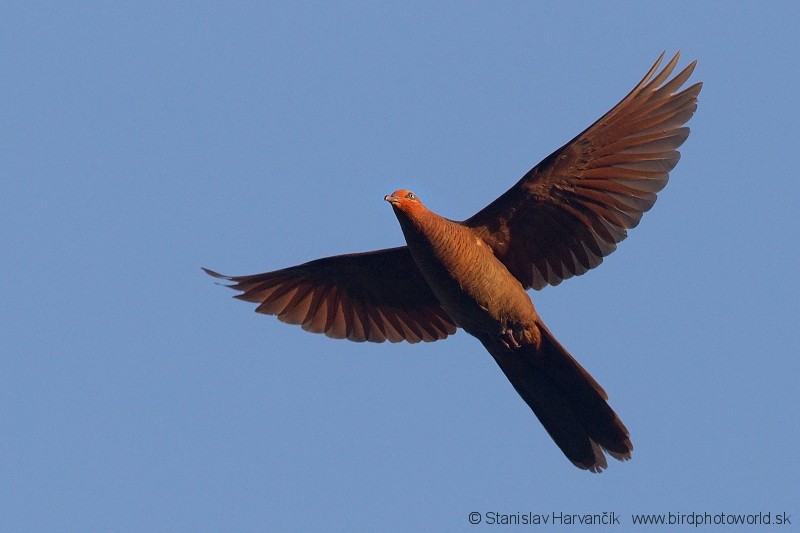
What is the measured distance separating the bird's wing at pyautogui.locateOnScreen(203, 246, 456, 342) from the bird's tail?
1.13 m

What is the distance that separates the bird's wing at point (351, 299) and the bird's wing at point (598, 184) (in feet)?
3.94

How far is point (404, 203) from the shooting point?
11805mm

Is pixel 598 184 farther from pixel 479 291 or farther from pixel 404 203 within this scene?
pixel 404 203

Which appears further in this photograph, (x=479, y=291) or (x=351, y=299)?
(x=351, y=299)

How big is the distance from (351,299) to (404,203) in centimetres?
217

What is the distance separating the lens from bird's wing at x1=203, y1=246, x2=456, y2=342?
1332 centimetres

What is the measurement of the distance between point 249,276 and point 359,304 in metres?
1.17

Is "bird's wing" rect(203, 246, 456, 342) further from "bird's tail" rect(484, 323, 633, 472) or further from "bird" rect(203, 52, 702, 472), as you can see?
"bird's tail" rect(484, 323, 633, 472)

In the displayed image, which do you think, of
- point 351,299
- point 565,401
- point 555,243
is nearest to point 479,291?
point 555,243

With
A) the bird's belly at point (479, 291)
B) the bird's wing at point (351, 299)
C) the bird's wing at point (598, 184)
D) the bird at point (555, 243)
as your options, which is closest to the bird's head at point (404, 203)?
the bird at point (555, 243)

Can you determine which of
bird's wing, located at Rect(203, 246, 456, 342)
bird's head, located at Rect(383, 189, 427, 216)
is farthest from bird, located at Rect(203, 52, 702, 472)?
bird's wing, located at Rect(203, 246, 456, 342)

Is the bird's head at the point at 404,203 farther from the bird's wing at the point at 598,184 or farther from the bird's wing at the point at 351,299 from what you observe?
the bird's wing at the point at 351,299

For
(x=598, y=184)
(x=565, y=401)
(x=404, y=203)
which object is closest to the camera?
(x=404, y=203)

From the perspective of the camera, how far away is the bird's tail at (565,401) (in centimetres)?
1228
